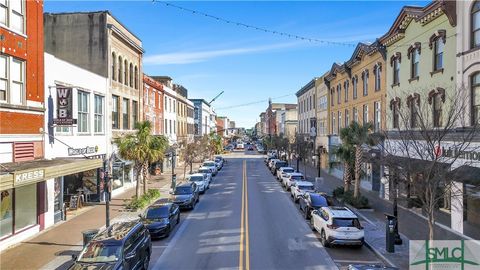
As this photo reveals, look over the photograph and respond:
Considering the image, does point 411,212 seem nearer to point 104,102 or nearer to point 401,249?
point 401,249

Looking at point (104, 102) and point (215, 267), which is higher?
point (104, 102)

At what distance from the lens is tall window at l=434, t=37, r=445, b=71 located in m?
22.8

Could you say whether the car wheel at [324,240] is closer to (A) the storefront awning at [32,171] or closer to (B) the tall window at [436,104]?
(B) the tall window at [436,104]

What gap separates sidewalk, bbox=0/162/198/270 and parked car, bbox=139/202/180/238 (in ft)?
9.87

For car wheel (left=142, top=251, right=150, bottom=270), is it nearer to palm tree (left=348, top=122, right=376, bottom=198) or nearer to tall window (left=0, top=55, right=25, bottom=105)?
tall window (left=0, top=55, right=25, bottom=105)

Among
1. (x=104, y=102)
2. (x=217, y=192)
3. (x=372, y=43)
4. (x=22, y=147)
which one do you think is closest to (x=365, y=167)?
(x=372, y=43)

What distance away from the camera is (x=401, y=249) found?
696 inches

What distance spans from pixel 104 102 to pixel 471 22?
77.7 ft

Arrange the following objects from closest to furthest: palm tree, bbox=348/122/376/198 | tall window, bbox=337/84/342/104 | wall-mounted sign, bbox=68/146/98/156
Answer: wall-mounted sign, bbox=68/146/98/156 < palm tree, bbox=348/122/376/198 < tall window, bbox=337/84/342/104

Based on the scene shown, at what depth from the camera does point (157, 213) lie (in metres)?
21.0

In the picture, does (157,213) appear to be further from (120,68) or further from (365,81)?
(365,81)

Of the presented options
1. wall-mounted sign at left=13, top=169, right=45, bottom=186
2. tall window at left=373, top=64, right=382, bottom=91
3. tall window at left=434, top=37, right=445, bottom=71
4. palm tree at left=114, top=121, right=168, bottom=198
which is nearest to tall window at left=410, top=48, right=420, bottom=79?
tall window at left=434, top=37, right=445, bottom=71

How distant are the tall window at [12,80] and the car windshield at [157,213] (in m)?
7.83

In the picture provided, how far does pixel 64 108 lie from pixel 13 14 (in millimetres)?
5323
